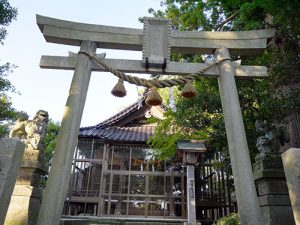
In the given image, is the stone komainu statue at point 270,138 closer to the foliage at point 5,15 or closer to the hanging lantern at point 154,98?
the hanging lantern at point 154,98

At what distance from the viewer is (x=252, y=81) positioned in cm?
911

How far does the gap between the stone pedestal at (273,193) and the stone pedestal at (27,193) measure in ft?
15.2

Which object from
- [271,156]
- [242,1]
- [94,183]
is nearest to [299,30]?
[242,1]

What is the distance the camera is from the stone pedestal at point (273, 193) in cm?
489

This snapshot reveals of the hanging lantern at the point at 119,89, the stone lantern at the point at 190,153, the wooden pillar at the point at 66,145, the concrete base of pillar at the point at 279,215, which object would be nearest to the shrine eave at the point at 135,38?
the wooden pillar at the point at 66,145

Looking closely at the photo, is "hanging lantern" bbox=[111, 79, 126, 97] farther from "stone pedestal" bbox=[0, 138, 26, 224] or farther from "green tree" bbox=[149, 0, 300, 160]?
"green tree" bbox=[149, 0, 300, 160]

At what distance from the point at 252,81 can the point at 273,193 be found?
4.96 metres

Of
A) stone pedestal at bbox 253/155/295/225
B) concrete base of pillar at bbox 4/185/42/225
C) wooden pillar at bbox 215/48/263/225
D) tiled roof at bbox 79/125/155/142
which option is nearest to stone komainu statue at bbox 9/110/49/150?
concrete base of pillar at bbox 4/185/42/225

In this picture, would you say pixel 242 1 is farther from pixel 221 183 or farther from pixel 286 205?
pixel 221 183

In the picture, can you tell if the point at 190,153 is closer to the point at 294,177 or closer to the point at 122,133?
the point at 122,133

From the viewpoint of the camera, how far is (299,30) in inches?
299

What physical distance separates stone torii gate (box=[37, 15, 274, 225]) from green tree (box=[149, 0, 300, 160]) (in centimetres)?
155

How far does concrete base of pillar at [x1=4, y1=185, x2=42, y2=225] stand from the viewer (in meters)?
5.12

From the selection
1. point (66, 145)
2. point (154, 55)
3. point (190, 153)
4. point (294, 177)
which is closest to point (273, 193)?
point (294, 177)
